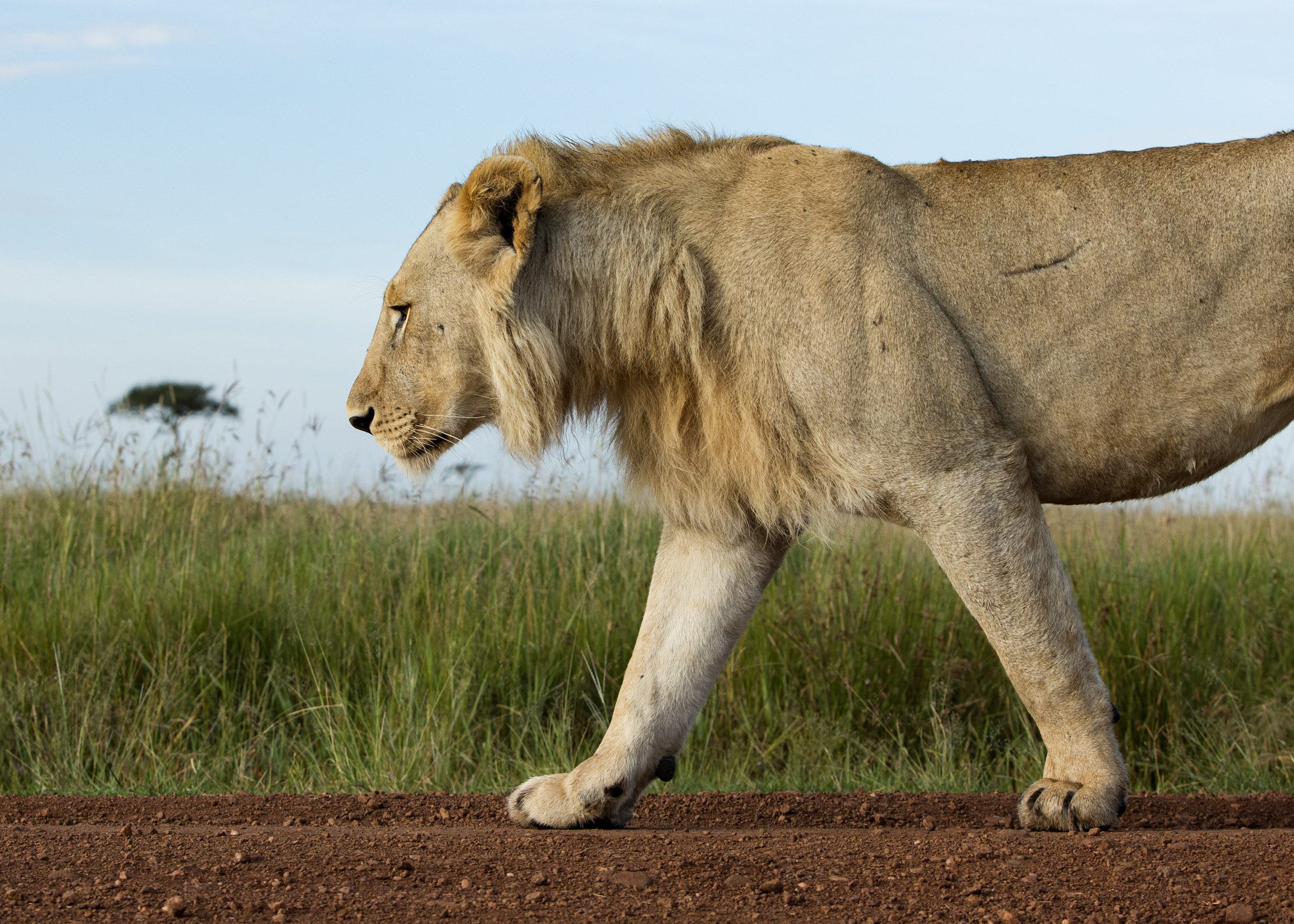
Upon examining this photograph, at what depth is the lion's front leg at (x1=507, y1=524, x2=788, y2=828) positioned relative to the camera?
12.4ft

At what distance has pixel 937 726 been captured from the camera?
219 inches

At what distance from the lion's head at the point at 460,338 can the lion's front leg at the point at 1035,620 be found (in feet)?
4.03

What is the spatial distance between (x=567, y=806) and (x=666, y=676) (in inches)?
19.0

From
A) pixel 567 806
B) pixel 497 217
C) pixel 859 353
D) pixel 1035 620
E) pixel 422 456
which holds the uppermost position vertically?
pixel 497 217

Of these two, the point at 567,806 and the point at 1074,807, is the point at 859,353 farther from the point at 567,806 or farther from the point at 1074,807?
the point at 567,806

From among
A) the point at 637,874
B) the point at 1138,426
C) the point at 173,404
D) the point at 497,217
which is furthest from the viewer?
the point at 173,404

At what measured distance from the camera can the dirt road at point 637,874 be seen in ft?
9.04

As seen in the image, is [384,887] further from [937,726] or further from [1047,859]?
[937,726]

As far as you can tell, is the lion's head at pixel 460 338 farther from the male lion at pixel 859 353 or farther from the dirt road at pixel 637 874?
the dirt road at pixel 637 874

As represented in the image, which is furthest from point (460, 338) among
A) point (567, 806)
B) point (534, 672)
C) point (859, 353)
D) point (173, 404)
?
point (173, 404)

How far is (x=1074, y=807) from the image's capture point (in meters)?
3.39

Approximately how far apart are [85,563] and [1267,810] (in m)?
5.80

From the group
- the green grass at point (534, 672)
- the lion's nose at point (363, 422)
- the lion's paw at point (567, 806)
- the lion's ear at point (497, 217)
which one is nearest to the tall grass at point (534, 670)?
the green grass at point (534, 672)

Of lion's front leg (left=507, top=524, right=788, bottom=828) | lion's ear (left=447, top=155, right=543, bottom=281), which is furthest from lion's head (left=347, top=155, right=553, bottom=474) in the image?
lion's front leg (left=507, top=524, right=788, bottom=828)
